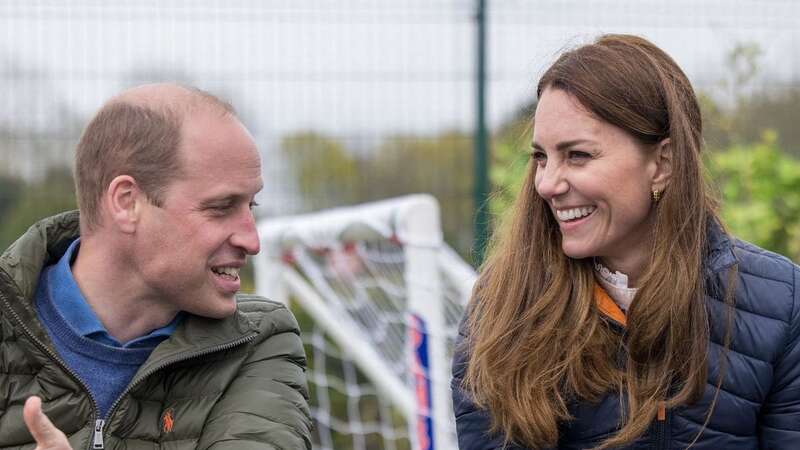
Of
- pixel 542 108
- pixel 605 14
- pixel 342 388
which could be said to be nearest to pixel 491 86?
pixel 605 14

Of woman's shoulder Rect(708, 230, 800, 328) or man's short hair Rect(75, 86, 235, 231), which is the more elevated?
man's short hair Rect(75, 86, 235, 231)

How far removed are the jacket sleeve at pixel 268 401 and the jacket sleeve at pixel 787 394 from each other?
0.93 m

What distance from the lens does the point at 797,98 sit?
6242 mm

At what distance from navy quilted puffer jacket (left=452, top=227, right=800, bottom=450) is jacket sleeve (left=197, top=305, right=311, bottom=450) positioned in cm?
57

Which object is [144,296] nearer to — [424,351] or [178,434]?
[178,434]

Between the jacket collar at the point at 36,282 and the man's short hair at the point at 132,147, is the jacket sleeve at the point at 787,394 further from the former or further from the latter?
the man's short hair at the point at 132,147

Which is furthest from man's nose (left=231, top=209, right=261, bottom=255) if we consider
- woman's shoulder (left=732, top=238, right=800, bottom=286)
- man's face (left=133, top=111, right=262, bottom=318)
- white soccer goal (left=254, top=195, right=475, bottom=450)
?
white soccer goal (left=254, top=195, right=475, bottom=450)

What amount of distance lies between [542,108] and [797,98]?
12.4ft

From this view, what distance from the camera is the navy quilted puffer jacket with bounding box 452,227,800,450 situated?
8.87 feet

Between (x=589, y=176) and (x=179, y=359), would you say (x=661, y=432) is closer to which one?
(x=589, y=176)

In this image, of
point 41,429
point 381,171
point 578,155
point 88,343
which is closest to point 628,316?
point 578,155

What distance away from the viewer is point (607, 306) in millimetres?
2855

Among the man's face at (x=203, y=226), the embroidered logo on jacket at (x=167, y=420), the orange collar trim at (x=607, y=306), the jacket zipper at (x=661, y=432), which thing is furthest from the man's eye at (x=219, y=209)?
the jacket zipper at (x=661, y=432)

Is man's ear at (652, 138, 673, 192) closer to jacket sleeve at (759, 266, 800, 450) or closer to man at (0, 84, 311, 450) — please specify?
jacket sleeve at (759, 266, 800, 450)
